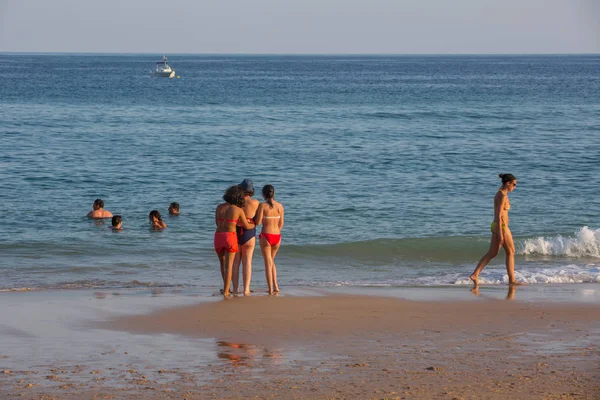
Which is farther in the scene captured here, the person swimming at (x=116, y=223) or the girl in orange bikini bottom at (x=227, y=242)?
the person swimming at (x=116, y=223)

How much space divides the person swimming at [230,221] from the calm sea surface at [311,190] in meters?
2.10

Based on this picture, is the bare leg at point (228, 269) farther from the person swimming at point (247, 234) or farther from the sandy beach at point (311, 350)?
the sandy beach at point (311, 350)

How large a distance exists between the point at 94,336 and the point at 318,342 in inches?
86.5

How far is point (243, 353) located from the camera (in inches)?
270

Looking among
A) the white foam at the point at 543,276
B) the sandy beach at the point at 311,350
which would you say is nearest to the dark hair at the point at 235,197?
the sandy beach at the point at 311,350

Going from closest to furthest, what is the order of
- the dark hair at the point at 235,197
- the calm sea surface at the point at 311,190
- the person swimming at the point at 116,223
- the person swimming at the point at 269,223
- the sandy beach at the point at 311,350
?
1. the sandy beach at the point at 311,350
2. the dark hair at the point at 235,197
3. the person swimming at the point at 269,223
4. the calm sea surface at the point at 311,190
5. the person swimming at the point at 116,223

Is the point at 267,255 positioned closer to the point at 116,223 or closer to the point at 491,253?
the point at 491,253

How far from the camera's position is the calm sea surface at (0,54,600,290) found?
1301 cm

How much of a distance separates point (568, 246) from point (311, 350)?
8585mm

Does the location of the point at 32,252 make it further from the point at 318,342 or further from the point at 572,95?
the point at 572,95

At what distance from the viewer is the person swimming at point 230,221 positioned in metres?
9.26

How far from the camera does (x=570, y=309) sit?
29.3 feet

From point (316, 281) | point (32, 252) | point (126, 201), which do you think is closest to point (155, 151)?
point (126, 201)

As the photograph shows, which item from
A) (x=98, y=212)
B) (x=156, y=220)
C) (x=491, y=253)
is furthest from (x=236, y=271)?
(x=98, y=212)
